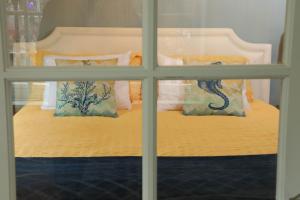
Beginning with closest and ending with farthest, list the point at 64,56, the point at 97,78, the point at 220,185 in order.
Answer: the point at 97,78 → the point at 64,56 → the point at 220,185

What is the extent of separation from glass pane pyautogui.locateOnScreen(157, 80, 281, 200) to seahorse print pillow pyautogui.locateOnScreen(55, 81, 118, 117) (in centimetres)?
16

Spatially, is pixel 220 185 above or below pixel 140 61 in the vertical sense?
below

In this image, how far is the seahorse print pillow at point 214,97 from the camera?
0.98m

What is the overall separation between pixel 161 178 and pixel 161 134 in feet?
0.39

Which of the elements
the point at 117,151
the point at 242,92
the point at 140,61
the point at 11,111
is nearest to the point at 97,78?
the point at 140,61

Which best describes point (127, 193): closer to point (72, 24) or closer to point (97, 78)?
point (97, 78)

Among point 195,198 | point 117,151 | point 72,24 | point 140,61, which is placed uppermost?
point 72,24

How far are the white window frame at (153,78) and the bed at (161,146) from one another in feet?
0.22

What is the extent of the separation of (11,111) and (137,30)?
14.0 inches

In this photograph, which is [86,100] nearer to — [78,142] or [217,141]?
[78,142]

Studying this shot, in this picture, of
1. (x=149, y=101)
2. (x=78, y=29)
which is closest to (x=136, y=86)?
(x=149, y=101)

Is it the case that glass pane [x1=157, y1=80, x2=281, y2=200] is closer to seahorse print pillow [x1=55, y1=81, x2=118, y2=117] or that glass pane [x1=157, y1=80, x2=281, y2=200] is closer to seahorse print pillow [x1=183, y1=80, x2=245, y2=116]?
seahorse print pillow [x1=183, y1=80, x2=245, y2=116]

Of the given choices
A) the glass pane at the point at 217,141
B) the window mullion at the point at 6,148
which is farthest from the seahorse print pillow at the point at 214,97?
the window mullion at the point at 6,148

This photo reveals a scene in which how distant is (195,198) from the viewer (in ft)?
3.48
